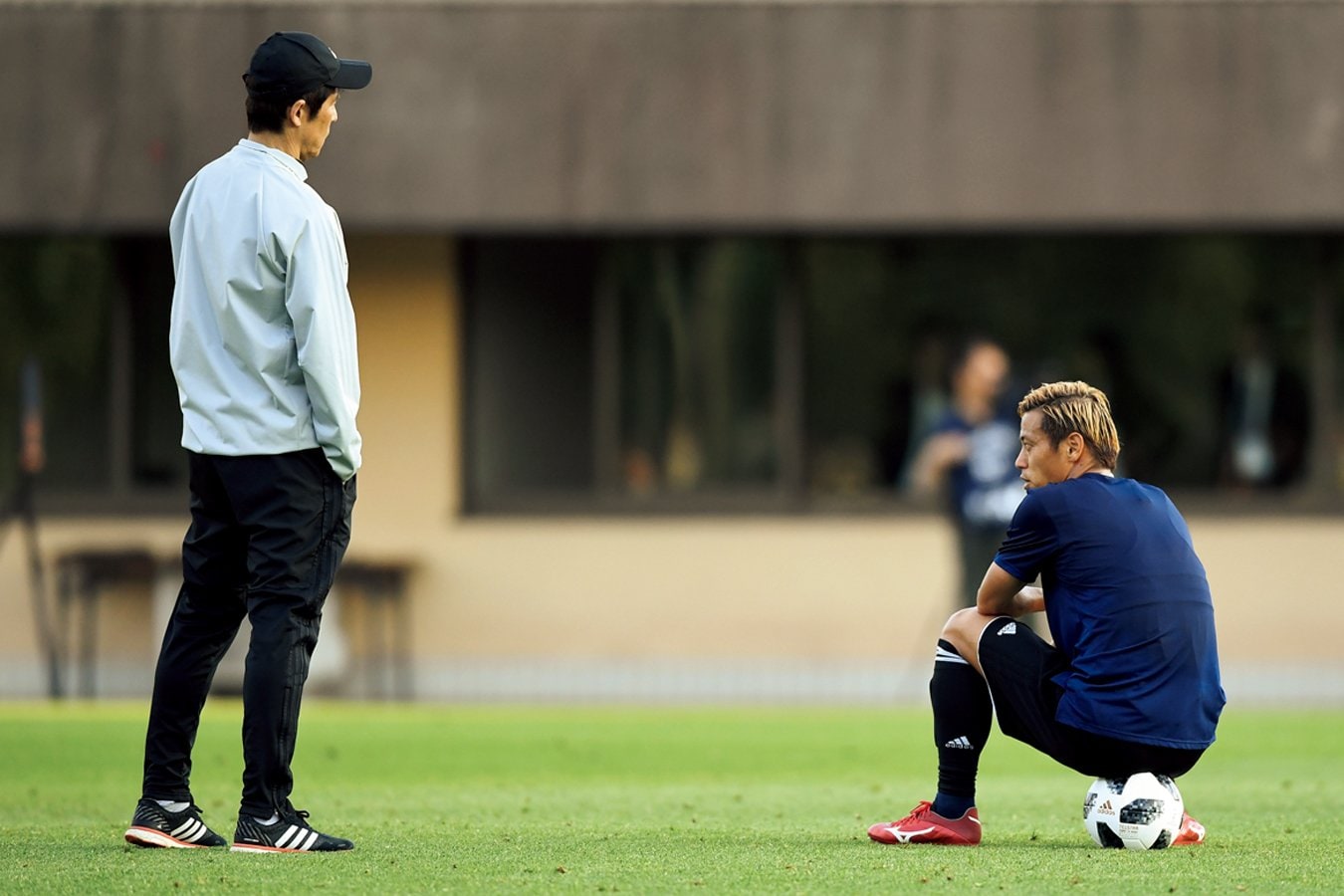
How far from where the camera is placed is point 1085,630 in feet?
18.9

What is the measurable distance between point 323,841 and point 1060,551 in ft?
6.73

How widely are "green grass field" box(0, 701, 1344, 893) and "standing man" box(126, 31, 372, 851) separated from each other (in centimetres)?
27

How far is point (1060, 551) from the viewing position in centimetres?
576

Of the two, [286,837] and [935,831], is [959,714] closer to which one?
[935,831]

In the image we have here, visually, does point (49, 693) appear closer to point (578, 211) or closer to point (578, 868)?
point (578, 211)

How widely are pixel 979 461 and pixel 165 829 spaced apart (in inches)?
290

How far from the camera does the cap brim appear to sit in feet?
18.9

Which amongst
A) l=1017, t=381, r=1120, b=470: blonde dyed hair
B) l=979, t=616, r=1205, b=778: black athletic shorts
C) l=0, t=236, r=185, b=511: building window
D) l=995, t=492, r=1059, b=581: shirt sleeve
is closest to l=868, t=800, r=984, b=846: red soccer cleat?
l=979, t=616, r=1205, b=778: black athletic shorts

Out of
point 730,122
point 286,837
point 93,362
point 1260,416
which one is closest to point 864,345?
point 730,122

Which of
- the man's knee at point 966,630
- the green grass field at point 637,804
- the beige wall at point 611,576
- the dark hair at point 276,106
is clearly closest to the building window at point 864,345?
the beige wall at point 611,576

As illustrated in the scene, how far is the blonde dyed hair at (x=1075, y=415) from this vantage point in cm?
581

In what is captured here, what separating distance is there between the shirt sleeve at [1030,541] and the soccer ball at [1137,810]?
60cm

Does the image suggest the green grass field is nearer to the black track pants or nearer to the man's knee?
the black track pants

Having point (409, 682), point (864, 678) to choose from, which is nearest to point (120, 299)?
point (409, 682)
